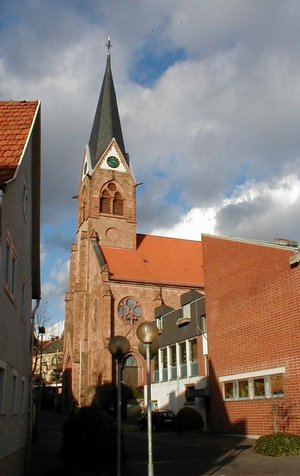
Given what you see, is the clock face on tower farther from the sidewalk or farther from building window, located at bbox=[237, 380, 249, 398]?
building window, located at bbox=[237, 380, 249, 398]

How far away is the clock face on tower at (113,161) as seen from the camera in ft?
190

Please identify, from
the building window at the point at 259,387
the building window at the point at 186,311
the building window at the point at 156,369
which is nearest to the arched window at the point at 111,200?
the building window at the point at 156,369

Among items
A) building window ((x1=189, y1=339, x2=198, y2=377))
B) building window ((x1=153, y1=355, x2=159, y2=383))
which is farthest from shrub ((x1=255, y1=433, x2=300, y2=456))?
building window ((x1=153, y1=355, x2=159, y2=383))

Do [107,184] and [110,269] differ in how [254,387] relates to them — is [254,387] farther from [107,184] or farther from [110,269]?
[107,184]

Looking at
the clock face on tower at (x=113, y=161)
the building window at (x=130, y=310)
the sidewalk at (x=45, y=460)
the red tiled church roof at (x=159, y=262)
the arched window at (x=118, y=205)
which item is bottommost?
the sidewalk at (x=45, y=460)

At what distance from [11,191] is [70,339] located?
43799 millimetres

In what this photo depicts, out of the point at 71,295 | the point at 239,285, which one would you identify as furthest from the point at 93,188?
the point at 239,285

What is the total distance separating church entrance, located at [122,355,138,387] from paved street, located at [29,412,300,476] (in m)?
21.7

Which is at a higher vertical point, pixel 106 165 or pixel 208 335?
pixel 106 165

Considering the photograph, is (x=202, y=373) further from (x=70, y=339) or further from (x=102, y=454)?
(x=70, y=339)

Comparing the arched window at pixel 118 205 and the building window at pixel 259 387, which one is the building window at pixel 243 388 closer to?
the building window at pixel 259 387

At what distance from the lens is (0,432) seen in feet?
31.3

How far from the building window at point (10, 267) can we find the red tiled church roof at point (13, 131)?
1482 mm

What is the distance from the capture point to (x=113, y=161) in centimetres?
5806
